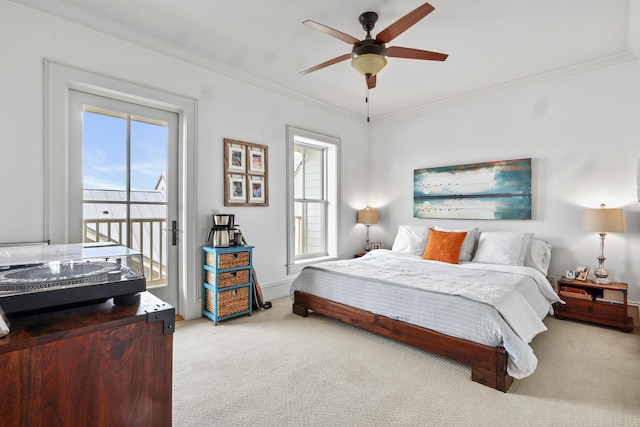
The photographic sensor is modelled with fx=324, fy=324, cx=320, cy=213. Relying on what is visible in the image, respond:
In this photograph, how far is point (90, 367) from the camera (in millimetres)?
972

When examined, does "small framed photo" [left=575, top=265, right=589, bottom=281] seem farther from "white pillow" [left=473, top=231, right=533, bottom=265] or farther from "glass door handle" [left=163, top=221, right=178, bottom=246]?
"glass door handle" [left=163, top=221, right=178, bottom=246]

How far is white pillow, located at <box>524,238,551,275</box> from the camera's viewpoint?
137 inches

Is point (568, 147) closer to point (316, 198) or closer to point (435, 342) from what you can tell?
point (435, 342)

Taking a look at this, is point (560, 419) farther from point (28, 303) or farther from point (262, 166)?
point (262, 166)

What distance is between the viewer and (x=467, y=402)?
6.28ft

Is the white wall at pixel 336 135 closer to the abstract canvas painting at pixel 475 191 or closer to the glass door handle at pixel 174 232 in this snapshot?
the abstract canvas painting at pixel 475 191

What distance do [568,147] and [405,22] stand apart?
2.73 metres

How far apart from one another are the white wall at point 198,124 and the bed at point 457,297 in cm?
102

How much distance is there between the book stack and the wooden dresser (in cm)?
368

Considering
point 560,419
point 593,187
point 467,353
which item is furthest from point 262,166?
point 593,187

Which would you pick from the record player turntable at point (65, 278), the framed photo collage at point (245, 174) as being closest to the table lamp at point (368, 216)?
the framed photo collage at point (245, 174)

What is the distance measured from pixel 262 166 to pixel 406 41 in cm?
200

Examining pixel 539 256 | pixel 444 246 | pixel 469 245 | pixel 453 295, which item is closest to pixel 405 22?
pixel 453 295

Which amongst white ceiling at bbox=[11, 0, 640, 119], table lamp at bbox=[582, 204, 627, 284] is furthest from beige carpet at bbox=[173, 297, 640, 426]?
white ceiling at bbox=[11, 0, 640, 119]
